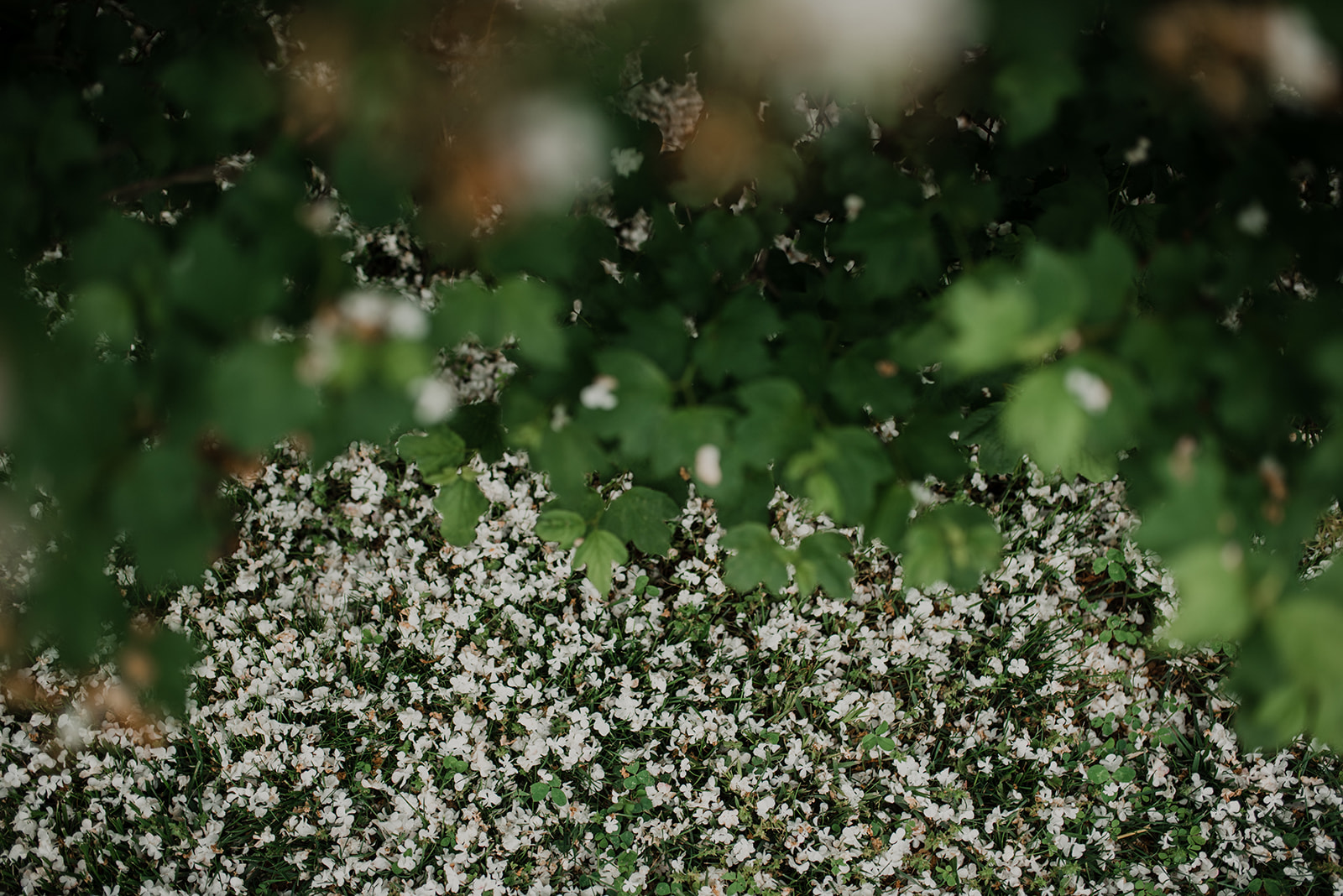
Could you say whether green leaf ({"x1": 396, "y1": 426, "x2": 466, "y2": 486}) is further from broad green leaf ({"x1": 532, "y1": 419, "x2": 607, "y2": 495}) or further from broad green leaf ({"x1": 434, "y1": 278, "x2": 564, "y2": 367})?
broad green leaf ({"x1": 434, "y1": 278, "x2": 564, "y2": 367})

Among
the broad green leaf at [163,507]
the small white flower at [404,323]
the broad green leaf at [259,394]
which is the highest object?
the small white flower at [404,323]

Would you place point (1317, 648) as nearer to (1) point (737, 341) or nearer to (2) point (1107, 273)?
(2) point (1107, 273)

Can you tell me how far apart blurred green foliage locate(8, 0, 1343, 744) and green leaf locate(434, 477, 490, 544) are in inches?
0.5

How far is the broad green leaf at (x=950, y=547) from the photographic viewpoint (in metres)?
1.15

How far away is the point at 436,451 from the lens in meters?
1.35

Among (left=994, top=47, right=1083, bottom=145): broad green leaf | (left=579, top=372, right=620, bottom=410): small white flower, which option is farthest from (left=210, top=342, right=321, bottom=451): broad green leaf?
(left=994, top=47, right=1083, bottom=145): broad green leaf

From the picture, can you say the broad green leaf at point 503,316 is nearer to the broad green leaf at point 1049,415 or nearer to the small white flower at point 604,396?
the small white flower at point 604,396

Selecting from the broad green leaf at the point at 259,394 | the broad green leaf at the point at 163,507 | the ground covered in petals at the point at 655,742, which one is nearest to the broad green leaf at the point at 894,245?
the broad green leaf at the point at 259,394

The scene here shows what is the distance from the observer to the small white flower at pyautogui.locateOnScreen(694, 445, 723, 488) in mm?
1090

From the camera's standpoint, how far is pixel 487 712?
247 cm

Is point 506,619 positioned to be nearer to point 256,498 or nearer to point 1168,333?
point 256,498

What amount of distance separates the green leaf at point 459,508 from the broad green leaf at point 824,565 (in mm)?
537

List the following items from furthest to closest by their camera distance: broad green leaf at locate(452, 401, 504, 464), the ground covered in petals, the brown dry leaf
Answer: the ground covered in petals → broad green leaf at locate(452, 401, 504, 464) → the brown dry leaf

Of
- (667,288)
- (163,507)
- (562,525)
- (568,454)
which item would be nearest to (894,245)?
(667,288)
